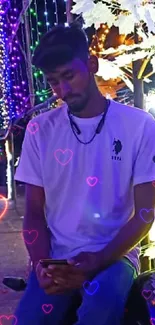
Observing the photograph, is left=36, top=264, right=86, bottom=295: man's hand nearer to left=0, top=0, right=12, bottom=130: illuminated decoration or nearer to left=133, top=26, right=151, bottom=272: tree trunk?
left=133, top=26, right=151, bottom=272: tree trunk

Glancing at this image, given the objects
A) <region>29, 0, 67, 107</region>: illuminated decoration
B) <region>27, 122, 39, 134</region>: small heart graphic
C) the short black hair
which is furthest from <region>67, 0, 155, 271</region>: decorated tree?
<region>29, 0, 67, 107</region>: illuminated decoration

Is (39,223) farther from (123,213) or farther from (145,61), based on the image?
(145,61)

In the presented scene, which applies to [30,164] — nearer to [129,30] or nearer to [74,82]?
[74,82]

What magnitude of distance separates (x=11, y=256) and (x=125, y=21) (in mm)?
4526

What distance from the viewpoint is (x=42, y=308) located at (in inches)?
86.7

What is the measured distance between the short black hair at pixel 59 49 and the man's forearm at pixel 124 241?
2.34 feet

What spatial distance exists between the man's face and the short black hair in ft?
0.08

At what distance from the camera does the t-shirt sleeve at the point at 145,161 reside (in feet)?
7.55

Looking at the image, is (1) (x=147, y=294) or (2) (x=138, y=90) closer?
(1) (x=147, y=294)

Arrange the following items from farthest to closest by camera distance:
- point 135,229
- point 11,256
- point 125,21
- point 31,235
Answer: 1. point 11,256
2. point 125,21
3. point 31,235
4. point 135,229

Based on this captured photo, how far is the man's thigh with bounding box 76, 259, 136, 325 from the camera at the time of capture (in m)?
2.02

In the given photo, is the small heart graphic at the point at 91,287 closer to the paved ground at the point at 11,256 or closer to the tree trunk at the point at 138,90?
the tree trunk at the point at 138,90

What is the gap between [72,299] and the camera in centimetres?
224

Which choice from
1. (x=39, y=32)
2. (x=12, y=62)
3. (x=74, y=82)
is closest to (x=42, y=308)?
(x=74, y=82)
